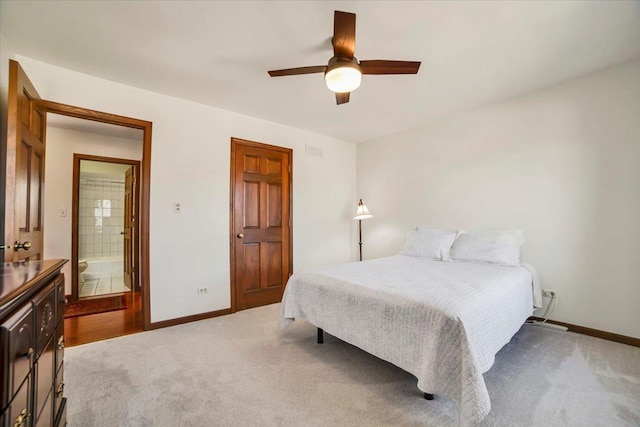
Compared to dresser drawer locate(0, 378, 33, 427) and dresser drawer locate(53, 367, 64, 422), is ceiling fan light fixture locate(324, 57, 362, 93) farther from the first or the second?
dresser drawer locate(53, 367, 64, 422)

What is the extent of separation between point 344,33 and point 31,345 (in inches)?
79.9

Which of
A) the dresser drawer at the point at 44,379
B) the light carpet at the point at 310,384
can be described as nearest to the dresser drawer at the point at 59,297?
the dresser drawer at the point at 44,379

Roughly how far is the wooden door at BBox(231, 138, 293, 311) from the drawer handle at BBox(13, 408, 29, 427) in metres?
2.52

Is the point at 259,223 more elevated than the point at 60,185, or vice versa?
the point at 60,185

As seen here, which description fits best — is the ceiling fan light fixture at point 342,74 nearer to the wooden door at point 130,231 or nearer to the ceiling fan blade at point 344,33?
the ceiling fan blade at point 344,33

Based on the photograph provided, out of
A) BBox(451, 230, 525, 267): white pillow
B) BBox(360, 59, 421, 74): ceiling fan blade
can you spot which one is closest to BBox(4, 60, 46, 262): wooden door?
BBox(360, 59, 421, 74): ceiling fan blade

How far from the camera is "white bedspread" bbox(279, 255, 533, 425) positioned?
1432mm

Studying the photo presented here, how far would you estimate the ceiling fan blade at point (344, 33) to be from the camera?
1578 mm

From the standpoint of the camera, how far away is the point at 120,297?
4055 mm

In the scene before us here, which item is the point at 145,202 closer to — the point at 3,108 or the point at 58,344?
the point at 3,108

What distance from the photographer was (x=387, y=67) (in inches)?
77.2

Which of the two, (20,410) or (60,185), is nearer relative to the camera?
(20,410)

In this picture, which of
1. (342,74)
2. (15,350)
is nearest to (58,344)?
(15,350)

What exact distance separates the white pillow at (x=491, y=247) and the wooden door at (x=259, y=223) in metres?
2.16
